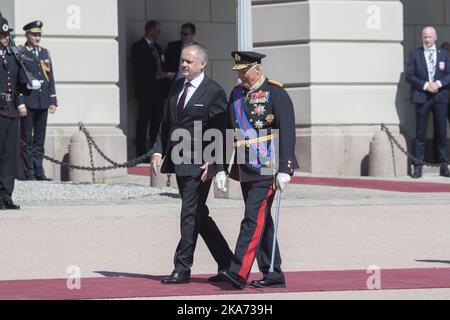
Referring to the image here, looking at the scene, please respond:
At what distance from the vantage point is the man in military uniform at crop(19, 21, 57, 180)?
20.0 meters

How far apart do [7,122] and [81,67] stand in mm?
4795

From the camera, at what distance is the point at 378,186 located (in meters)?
19.8

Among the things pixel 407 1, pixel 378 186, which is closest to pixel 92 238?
pixel 378 186

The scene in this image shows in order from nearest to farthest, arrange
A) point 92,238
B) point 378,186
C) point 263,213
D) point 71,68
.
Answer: point 263,213 → point 92,238 → point 378,186 → point 71,68

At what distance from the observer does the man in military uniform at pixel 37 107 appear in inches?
789

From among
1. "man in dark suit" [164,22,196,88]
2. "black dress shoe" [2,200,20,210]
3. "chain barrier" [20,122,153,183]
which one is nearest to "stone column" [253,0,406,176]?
"man in dark suit" [164,22,196,88]

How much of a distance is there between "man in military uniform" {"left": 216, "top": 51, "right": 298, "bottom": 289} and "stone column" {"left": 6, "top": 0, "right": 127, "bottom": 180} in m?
10.1

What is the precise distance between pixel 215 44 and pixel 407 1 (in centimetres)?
335

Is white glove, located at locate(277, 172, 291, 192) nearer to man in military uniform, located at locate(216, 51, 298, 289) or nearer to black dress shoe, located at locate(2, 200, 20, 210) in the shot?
man in military uniform, located at locate(216, 51, 298, 289)

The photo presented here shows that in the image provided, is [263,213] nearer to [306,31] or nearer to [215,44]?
[306,31]

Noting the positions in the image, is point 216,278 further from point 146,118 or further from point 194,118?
point 146,118

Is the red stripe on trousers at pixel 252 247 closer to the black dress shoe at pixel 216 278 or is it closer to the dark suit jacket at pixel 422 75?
the black dress shoe at pixel 216 278

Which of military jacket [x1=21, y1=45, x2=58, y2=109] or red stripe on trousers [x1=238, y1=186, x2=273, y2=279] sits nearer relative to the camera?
red stripe on trousers [x1=238, y1=186, x2=273, y2=279]

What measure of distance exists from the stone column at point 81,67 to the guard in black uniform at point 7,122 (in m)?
4.05
